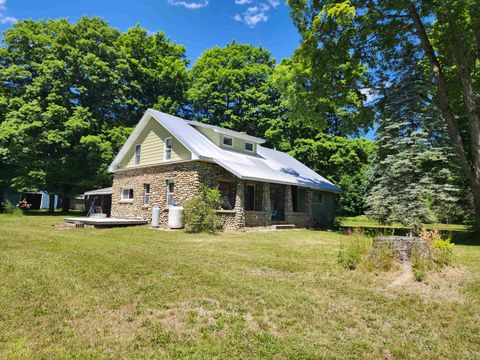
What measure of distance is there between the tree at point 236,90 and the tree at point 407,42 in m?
15.7

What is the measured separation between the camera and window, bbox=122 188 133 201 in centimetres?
2112

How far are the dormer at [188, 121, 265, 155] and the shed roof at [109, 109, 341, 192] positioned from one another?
0.75 feet

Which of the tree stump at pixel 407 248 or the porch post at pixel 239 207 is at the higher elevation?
the porch post at pixel 239 207

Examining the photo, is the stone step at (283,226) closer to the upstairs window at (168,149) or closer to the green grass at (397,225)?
the green grass at (397,225)

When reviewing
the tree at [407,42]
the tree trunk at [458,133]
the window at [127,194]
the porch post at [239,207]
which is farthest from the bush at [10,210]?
the tree trunk at [458,133]

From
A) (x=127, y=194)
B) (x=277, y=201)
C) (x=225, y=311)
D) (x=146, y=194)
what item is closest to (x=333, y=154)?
(x=277, y=201)

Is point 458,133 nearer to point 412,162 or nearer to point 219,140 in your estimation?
point 412,162

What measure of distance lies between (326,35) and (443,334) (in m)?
13.8

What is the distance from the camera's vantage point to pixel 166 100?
31.6 metres

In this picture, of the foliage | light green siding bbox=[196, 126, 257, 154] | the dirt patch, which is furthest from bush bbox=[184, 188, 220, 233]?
the foliage

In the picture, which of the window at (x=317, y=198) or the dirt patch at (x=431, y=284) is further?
the window at (x=317, y=198)

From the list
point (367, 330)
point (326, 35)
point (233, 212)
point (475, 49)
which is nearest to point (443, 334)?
point (367, 330)

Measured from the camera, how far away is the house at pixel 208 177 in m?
16.7

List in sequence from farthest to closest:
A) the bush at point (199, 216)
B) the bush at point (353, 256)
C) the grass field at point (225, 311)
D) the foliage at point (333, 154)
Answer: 1. the foliage at point (333, 154)
2. the bush at point (199, 216)
3. the bush at point (353, 256)
4. the grass field at point (225, 311)
